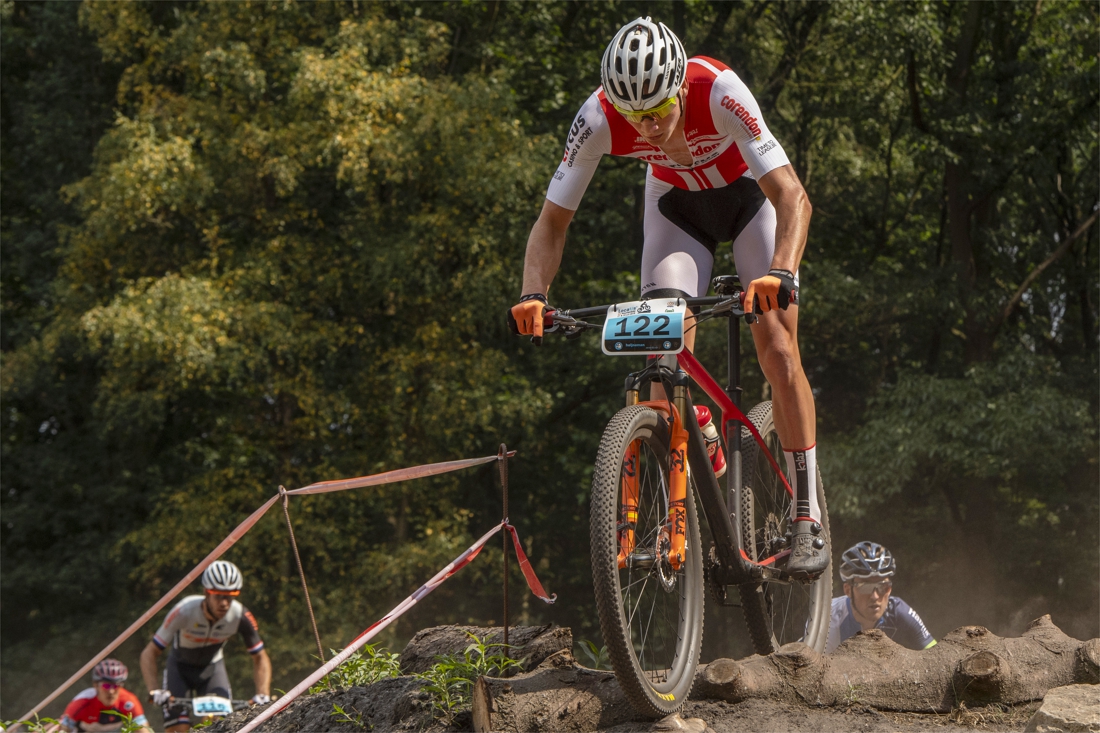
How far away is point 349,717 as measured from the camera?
14.1 feet

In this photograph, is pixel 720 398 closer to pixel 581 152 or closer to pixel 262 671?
pixel 581 152

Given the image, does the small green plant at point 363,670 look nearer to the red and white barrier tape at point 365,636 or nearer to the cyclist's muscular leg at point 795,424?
the red and white barrier tape at point 365,636

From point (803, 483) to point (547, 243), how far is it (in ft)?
4.66

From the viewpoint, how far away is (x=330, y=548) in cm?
1823

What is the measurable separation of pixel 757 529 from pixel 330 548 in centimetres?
1459

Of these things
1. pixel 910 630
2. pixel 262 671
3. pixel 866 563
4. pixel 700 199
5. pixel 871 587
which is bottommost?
pixel 262 671

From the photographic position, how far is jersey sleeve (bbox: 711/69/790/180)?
397 centimetres

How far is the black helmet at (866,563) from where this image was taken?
595 cm

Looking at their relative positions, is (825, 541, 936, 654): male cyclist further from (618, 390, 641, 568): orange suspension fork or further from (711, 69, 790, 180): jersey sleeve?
(711, 69, 790, 180): jersey sleeve

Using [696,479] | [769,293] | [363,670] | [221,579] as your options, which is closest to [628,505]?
[696,479]

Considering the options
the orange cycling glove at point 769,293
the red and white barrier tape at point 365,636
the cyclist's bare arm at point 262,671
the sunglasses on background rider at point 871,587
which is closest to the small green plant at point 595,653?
the red and white barrier tape at point 365,636

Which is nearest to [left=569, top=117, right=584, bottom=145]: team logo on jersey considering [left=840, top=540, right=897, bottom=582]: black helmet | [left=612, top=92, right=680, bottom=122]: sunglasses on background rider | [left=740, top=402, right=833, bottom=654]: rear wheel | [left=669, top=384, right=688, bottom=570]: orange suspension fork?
[left=612, top=92, right=680, bottom=122]: sunglasses on background rider

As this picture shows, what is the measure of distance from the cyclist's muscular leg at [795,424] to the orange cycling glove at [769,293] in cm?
65

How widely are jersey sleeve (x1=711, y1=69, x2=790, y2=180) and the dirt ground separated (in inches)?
78.9
